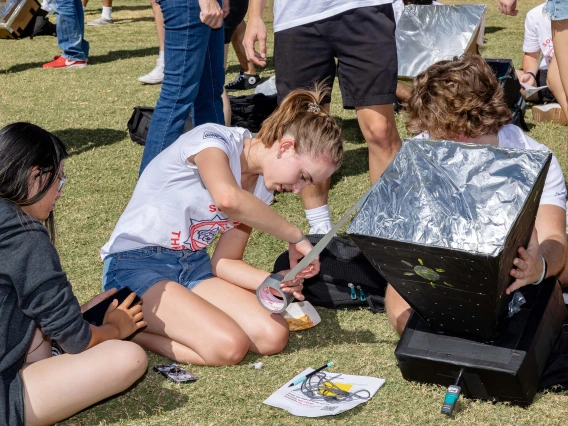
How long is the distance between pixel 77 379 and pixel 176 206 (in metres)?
0.76

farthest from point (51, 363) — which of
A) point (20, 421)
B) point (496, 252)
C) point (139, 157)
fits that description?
point (139, 157)

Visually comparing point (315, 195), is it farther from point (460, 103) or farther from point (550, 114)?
point (550, 114)

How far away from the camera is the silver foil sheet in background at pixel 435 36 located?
5.26 metres

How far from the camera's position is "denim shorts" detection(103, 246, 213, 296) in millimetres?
2814

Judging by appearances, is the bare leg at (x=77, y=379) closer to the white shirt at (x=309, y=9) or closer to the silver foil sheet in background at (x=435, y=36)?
the white shirt at (x=309, y=9)

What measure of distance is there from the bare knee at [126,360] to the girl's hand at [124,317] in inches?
5.0

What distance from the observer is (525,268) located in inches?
87.9

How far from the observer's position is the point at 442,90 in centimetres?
253

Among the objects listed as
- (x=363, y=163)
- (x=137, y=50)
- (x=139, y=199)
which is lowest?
(x=137, y=50)

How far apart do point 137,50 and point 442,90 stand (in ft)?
21.6

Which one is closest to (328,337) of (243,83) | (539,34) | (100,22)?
(539,34)

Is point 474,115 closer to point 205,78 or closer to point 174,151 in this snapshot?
point 174,151

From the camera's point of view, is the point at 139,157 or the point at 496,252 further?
the point at 139,157

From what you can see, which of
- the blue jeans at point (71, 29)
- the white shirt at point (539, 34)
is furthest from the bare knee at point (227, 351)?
the blue jeans at point (71, 29)
